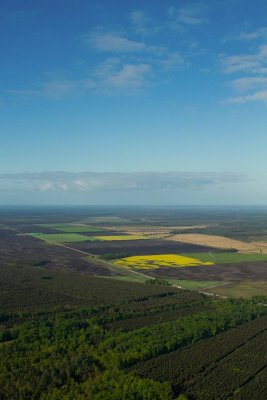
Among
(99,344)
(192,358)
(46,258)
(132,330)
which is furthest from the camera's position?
(46,258)

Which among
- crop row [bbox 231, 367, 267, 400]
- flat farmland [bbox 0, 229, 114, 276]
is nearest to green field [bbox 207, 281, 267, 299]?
flat farmland [bbox 0, 229, 114, 276]

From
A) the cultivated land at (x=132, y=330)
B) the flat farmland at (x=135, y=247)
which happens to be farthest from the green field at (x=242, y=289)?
the flat farmland at (x=135, y=247)

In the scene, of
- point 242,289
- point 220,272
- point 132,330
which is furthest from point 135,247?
point 132,330

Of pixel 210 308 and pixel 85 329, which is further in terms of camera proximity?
pixel 210 308

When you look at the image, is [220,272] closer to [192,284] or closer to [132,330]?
[192,284]

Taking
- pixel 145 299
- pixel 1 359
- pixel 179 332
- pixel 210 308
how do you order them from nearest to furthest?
pixel 1 359 < pixel 179 332 < pixel 210 308 < pixel 145 299

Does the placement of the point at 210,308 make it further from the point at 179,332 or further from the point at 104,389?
the point at 104,389

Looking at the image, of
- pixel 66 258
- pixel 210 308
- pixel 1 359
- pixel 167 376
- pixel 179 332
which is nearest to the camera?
pixel 167 376

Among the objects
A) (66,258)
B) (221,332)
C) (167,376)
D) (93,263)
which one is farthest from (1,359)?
(66,258)
